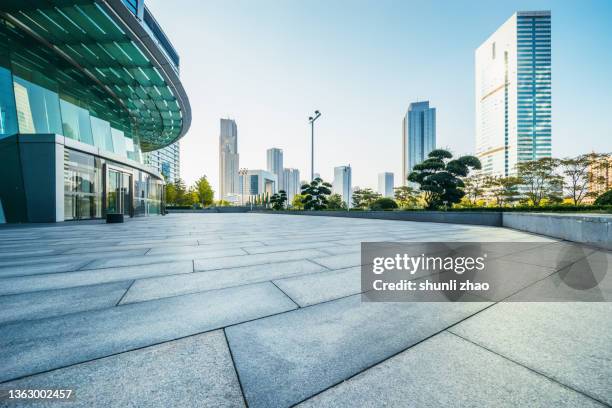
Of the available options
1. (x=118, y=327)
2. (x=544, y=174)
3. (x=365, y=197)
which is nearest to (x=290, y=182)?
(x=365, y=197)

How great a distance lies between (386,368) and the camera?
5.00 ft

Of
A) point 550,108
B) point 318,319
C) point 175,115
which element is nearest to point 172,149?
point 175,115

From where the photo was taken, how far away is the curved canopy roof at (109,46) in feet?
39.0

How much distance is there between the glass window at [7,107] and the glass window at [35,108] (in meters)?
0.19

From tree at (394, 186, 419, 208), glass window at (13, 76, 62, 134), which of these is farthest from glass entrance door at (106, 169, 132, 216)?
tree at (394, 186, 419, 208)

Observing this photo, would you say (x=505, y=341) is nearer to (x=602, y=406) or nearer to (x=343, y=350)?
(x=602, y=406)

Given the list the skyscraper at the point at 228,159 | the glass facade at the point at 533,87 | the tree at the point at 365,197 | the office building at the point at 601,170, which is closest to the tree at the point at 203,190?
the tree at the point at 365,197

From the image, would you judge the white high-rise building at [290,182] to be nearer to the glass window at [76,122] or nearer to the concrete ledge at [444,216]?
the concrete ledge at [444,216]

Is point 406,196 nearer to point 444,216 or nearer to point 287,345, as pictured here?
point 444,216

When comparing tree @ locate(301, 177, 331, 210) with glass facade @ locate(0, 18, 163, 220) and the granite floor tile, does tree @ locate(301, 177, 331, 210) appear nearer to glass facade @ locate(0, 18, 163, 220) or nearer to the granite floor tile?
glass facade @ locate(0, 18, 163, 220)

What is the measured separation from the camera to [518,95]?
89.6 meters

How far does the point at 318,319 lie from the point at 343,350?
54 cm

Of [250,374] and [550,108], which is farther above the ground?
[550,108]

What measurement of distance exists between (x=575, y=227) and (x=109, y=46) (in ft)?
76.2
